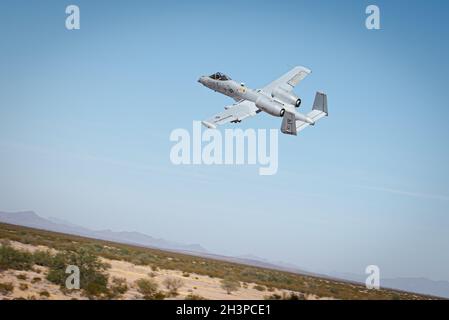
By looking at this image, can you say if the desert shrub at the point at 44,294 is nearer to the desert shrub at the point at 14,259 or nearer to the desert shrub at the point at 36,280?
the desert shrub at the point at 36,280

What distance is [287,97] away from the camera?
40.7m

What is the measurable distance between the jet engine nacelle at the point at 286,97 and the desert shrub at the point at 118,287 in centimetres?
2025

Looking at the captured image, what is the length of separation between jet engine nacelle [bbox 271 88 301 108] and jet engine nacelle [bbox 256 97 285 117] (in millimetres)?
1110

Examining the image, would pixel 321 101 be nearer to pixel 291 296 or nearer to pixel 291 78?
pixel 291 78

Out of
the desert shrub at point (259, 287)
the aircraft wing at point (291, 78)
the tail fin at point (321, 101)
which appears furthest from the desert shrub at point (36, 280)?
the aircraft wing at point (291, 78)

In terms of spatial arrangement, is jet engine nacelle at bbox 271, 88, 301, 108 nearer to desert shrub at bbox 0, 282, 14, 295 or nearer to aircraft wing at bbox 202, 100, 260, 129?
aircraft wing at bbox 202, 100, 260, 129

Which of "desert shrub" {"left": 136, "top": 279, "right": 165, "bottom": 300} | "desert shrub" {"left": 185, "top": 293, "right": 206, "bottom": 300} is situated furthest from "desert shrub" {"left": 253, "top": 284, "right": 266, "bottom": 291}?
"desert shrub" {"left": 136, "top": 279, "right": 165, "bottom": 300}

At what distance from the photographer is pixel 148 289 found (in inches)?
1120

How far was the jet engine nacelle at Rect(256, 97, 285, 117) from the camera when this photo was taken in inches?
1542

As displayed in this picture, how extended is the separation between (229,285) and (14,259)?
14.1 metres

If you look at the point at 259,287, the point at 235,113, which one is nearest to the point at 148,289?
the point at 259,287

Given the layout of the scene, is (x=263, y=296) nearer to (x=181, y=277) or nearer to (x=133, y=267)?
(x=181, y=277)
